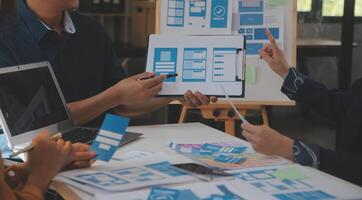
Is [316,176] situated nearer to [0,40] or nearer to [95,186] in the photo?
[95,186]

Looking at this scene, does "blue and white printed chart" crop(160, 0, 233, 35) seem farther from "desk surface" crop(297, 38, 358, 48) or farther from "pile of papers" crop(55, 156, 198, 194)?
"desk surface" crop(297, 38, 358, 48)

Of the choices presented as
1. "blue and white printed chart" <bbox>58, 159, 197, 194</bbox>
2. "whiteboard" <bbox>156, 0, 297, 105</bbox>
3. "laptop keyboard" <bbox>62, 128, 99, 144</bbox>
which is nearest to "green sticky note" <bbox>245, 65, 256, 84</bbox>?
"whiteboard" <bbox>156, 0, 297, 105</bbox>

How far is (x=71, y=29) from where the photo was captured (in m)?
2.35

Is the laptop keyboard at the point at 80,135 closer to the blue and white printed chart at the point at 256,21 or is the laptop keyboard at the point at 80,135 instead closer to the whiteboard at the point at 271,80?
the whiteboard at the point at 271,80

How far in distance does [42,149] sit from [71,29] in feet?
3.50

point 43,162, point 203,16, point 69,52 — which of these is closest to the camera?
point 43,162

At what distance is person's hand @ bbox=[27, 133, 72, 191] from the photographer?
138cm

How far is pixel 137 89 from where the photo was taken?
2.09m

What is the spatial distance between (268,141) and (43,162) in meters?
0.66

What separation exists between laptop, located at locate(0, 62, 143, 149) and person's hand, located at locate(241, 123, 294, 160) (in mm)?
502

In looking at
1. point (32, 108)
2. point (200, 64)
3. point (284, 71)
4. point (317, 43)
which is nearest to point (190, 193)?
point (32, 108)

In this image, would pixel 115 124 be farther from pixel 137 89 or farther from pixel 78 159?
pixel 137 89

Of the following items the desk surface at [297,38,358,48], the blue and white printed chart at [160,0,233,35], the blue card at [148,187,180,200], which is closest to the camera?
the blue card at [148,187,180,200]

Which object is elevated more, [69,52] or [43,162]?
[69,52]
